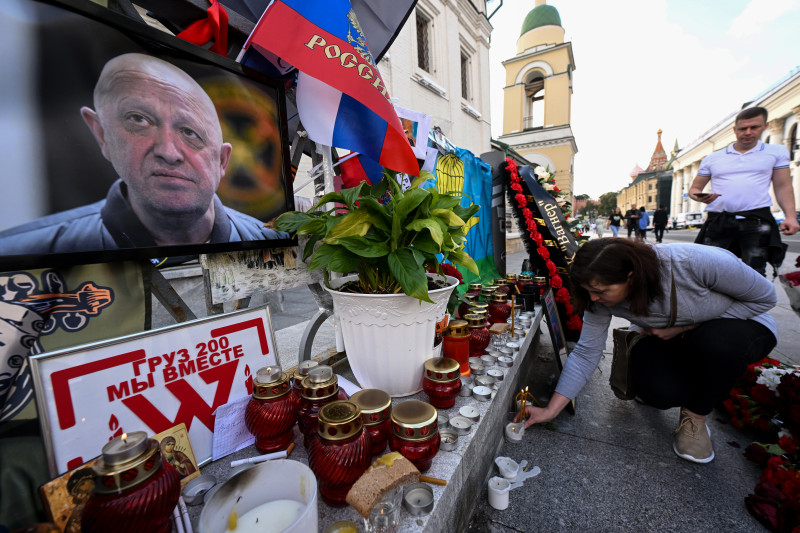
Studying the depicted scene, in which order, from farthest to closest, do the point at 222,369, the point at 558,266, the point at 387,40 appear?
the point at 558,266 → the point at 387,40 → the point at 222,369

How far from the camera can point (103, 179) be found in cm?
88

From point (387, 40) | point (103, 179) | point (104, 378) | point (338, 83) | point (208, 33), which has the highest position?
point (387, 40)

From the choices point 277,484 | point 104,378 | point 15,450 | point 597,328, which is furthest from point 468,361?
point 15,450

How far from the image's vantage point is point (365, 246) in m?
1.05

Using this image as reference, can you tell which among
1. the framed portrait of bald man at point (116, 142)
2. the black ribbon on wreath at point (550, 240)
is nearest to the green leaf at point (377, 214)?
the framed portrait of bald man at point (116, 142)

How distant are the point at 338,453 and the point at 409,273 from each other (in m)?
0.52

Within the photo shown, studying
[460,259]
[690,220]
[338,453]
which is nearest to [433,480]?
[338,453]

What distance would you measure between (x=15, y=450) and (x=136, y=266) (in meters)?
0.50

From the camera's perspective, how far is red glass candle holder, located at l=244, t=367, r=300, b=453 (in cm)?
86

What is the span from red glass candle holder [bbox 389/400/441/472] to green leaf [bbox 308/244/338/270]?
520mm

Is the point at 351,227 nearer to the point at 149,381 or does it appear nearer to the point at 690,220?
the point at 149,381

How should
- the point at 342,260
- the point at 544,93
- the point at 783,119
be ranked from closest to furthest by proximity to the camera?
the point at 342,260 → the point at 544,93 → the point at 783,119

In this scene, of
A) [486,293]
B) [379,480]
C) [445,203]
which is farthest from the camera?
[486,293]

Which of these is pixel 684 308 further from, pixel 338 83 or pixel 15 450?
pixel 15 450
